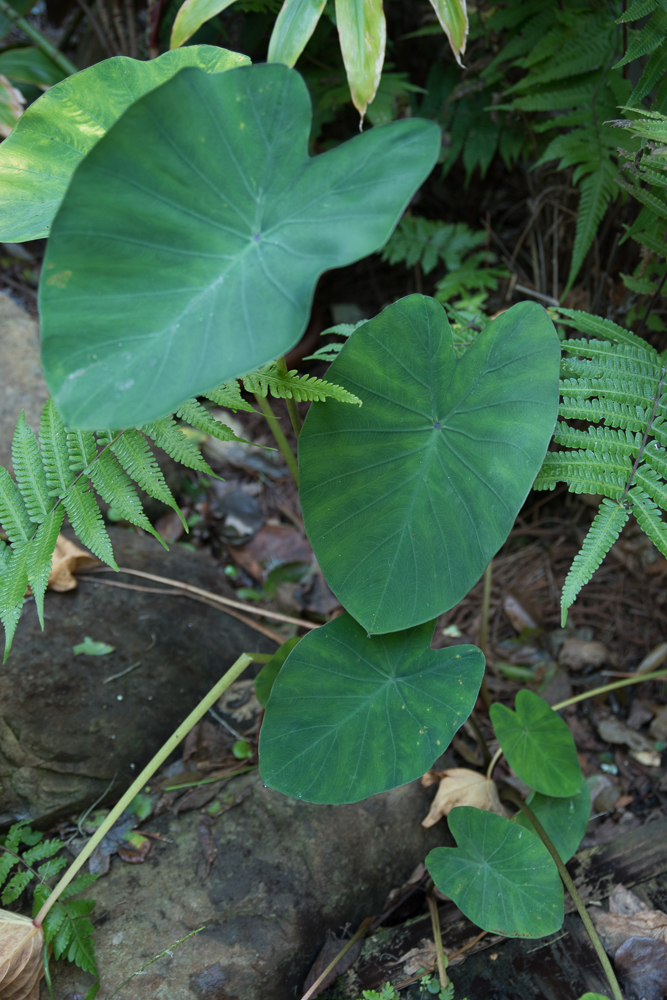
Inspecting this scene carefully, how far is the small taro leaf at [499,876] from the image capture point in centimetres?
111

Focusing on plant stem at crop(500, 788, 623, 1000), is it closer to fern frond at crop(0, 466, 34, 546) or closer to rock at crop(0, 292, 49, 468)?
fern frond at crop(0, 466, 34, 546)

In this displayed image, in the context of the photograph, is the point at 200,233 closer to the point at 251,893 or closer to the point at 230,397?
the point at 230,397

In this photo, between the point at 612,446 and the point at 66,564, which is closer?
the point at 612,446

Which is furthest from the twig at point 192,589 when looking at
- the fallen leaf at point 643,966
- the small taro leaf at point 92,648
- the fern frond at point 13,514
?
the fallen leaf at point 643,966

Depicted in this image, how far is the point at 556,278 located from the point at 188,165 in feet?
5.39

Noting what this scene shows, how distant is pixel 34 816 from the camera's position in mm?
1373

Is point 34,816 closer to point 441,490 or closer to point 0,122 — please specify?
point 441,490

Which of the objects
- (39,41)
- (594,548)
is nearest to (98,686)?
(594,548)

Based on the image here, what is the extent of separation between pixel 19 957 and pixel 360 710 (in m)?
0.74

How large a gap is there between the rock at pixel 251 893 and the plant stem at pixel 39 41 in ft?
8.97

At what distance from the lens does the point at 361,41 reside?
121 centimetres

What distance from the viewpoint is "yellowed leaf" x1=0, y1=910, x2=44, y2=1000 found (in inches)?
41.1

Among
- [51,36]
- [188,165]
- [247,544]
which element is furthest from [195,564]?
[51,36]

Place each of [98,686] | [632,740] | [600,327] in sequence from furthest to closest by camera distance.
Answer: [632,740], [98,686], [600,327]
